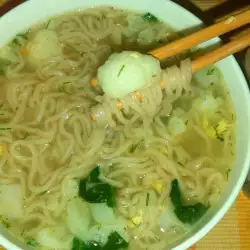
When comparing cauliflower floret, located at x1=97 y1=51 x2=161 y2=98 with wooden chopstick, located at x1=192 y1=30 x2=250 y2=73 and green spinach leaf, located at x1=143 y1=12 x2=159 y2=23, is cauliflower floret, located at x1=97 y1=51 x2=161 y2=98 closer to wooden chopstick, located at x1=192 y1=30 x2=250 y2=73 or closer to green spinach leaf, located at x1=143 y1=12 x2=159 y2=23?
wooden chopstick, located at x1=192 y1=30 x2=250 y2=73

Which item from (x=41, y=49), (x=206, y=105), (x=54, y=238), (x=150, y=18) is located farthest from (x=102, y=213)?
(x=150, y=18)

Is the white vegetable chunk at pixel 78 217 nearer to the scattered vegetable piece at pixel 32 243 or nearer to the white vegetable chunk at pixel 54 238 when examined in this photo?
the white vegetable chunk at pixel 54 238

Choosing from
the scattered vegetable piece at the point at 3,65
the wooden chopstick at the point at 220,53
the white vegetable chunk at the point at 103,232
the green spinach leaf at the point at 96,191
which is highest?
the scattered vegetable piece at the point at 3,65

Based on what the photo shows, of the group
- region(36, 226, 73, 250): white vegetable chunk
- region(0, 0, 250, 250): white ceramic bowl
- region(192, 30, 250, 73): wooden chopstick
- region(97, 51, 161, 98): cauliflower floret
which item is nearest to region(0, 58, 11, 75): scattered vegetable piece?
region(0, 0, 250, 250): white ceramic bowl

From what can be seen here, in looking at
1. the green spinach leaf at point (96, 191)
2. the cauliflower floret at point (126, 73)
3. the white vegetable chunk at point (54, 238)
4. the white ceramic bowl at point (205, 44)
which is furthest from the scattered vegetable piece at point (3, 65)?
the white vegetable chunk at point (54, 238)

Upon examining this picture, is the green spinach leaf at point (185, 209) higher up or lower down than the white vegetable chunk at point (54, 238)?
lower down

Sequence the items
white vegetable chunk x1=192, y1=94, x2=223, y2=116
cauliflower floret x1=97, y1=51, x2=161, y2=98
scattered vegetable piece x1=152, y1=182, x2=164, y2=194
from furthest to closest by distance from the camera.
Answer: white vegetable chunk x1=192, y1=94, x2=223, y2=116, scattered vegetable piece x1=152, y1=182, x2=164, y2=194, cauliflower floret x1=97, y1=51, x2=161, y2=98

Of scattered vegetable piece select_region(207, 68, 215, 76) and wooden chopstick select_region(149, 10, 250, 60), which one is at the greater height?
wooden chopstick select_region(149, 10, 250, 60)

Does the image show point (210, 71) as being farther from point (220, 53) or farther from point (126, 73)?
point (126, 73)
